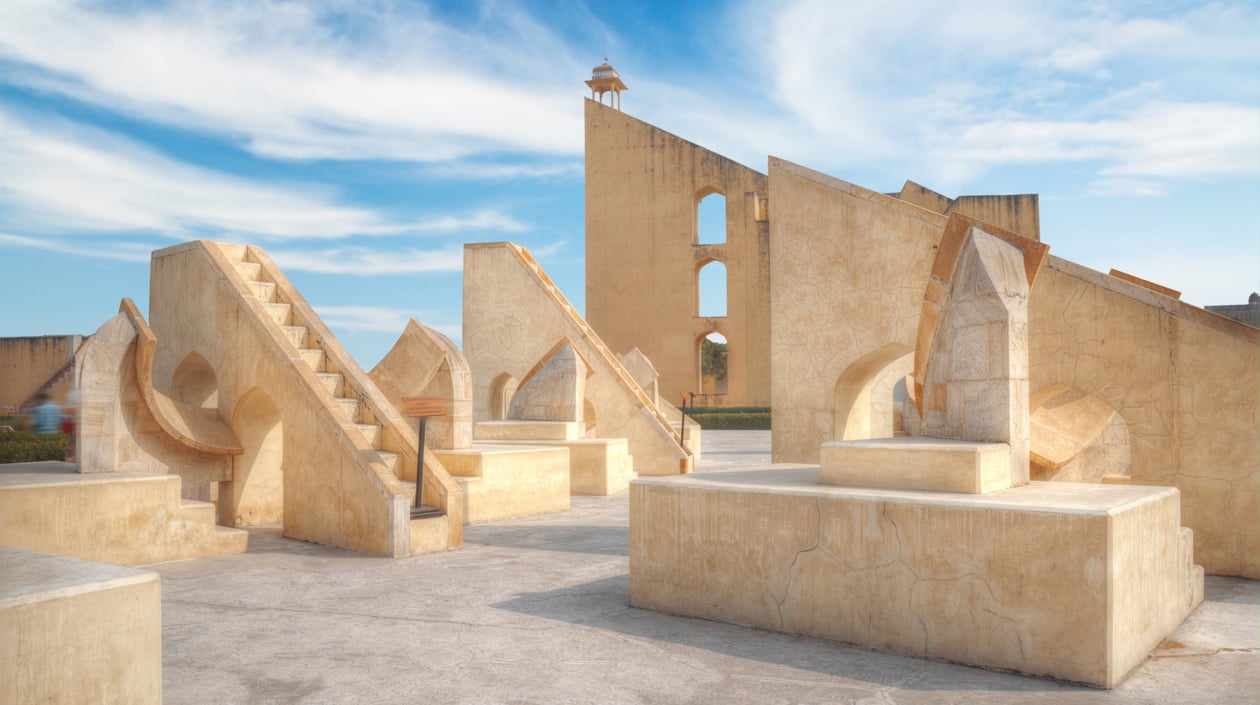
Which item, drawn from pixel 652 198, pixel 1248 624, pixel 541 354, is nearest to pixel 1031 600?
pixel 1248 624

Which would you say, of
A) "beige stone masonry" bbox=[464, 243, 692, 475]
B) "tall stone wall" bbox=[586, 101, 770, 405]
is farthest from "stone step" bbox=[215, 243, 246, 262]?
"tall stone wall" bbox=[586, 101, 770, 405]

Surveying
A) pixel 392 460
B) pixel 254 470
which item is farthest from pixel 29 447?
pixel 392 460

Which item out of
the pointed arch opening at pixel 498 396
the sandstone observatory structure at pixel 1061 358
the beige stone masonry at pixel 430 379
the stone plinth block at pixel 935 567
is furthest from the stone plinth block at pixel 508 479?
the pointed arch opening at pixel 498 396

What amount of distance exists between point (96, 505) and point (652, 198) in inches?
928

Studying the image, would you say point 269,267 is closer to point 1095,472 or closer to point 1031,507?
point 1031,507

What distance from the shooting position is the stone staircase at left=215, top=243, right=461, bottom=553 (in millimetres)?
8094

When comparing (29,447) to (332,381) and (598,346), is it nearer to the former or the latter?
(332,381)

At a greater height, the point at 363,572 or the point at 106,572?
the point at 106,572

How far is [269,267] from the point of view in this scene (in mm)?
10039

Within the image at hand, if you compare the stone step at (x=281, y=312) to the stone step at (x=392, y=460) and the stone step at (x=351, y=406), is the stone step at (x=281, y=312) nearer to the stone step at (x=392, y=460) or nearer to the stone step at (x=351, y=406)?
the stone step at (x=351, y=406)

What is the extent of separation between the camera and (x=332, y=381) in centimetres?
910

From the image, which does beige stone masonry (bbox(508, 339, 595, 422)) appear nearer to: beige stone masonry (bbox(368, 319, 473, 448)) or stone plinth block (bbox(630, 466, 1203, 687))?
beige stone masonry (bbox(368, 319, 473, 448))

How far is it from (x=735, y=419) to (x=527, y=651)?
72.8 ft

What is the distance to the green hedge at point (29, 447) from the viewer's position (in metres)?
11.3
